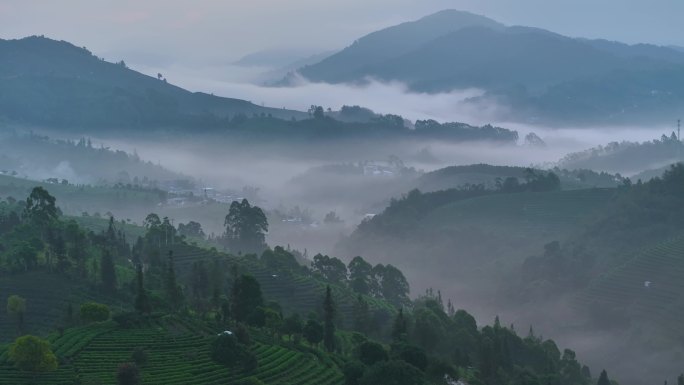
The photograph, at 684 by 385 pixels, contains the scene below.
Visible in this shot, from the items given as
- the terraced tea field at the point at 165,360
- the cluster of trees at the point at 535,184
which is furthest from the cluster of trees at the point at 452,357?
the cluster of trees at the point at 535,184

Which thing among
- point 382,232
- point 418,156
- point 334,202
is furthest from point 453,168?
point 418,156

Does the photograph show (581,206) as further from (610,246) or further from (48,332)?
(48,332)

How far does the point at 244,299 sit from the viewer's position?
46.2 m

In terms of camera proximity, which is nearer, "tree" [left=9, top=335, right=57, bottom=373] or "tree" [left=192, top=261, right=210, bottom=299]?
"tree" [left=9, top=335, right=57, bottom=373]

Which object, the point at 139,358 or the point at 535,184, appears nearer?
the point at 139,358

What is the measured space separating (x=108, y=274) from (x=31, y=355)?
17.2 m

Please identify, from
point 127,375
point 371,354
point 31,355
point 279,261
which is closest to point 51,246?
point 279,261

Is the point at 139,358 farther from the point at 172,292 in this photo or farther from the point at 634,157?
the point at 634,157

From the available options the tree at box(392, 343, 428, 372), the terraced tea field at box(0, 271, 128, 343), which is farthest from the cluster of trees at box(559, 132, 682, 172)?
the tree at box(392, 343, 428, 372)

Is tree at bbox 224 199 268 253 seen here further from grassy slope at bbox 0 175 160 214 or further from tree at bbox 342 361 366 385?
tree at bbox 342 361 366 385

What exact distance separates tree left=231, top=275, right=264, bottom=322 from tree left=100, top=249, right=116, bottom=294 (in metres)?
9.67

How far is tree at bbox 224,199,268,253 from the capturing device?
88.4 m

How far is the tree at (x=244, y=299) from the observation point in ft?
151

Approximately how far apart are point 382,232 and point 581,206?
69.7 feet
